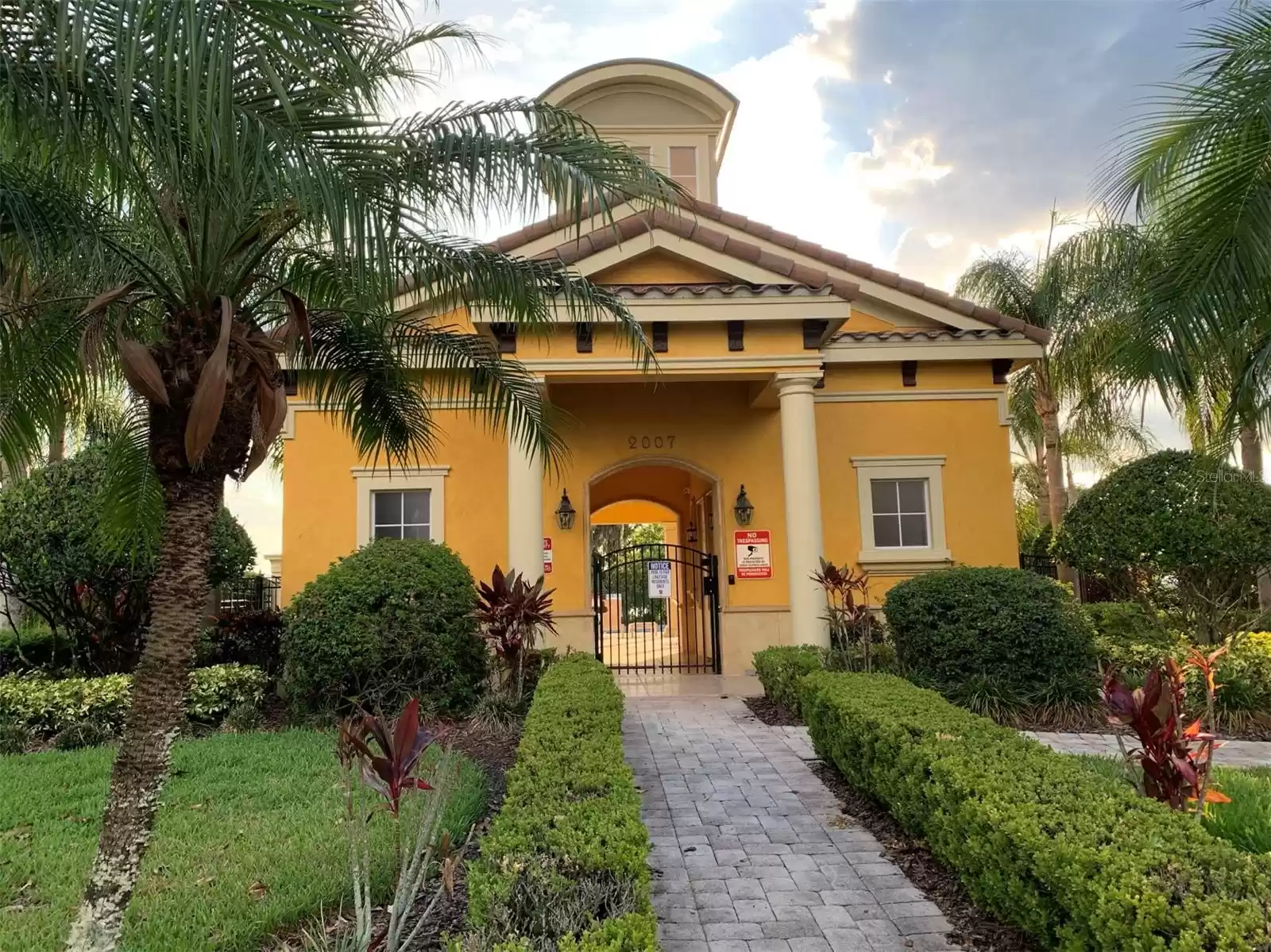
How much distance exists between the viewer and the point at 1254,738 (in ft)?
26.6

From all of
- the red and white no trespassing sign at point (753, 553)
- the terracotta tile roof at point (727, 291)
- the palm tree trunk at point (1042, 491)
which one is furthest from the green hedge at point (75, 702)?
the palm tree trunk at point (1042, 491)

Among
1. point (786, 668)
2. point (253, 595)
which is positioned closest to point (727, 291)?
point (786, 668)

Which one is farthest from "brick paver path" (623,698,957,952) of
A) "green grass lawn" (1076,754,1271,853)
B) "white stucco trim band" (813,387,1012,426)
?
"white stucco trim band" (813,387,1012,426)

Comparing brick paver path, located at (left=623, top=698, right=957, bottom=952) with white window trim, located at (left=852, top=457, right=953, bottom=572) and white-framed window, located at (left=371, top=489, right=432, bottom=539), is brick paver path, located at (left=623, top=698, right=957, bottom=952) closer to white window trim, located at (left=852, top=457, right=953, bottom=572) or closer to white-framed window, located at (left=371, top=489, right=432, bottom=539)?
white window trim, located at (left=852, top=457, right=953, bottom=572)

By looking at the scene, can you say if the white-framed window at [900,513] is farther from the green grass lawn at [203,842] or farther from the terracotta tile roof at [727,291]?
the green grass lawn at [203,842]

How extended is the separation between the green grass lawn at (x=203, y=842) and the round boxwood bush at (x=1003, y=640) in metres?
4.90

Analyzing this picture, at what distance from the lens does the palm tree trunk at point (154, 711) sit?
370 centimetres

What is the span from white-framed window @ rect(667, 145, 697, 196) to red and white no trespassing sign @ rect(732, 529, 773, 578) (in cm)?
670

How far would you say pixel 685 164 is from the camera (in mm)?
15203

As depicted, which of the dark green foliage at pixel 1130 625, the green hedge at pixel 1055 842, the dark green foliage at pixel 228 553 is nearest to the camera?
the green hedge at pixel 1055 842

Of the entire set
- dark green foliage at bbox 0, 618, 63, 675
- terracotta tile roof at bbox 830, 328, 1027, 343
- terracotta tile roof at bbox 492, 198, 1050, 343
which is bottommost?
dark green foliage at bbox 0, 618, 63, 675

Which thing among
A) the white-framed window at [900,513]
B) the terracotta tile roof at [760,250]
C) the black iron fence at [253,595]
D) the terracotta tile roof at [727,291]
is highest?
the terracotta tile roof at [760,250]

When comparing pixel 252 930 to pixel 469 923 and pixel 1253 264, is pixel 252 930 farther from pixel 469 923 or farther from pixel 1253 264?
pixel 1253 264

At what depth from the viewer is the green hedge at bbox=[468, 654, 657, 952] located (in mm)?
2854
